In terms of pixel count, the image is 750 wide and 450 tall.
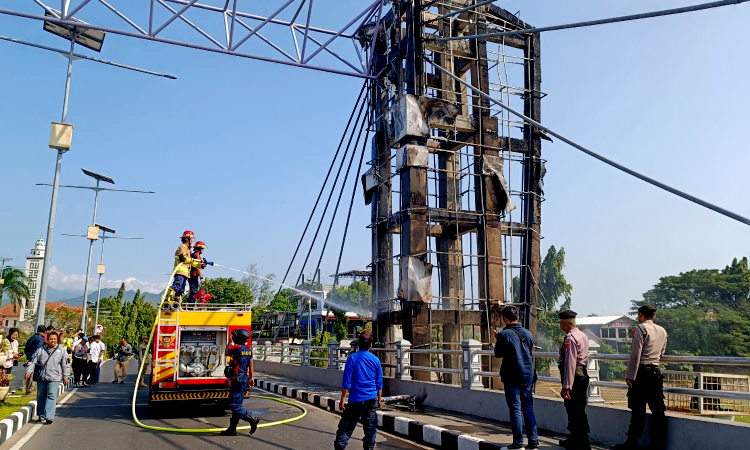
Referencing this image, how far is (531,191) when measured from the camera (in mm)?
15492

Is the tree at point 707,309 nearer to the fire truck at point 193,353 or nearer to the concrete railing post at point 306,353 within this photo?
the concrete railing post at point 306,353

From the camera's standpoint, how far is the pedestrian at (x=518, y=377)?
6574 mm

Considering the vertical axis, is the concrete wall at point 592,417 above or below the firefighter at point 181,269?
below

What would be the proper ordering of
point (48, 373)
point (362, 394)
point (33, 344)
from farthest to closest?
point (33, 344) < point (48, 373) < point (362, 394)

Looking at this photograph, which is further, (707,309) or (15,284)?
(15,284)

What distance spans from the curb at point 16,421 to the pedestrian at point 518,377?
22.8 feet

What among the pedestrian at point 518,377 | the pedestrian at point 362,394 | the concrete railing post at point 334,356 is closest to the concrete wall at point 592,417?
the pedestrian at point 518,377

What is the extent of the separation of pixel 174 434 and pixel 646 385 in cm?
669

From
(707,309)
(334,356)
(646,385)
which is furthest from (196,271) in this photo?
(707,309)

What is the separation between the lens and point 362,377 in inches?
254

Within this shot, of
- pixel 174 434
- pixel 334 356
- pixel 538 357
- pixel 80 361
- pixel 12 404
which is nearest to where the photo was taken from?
pixel 174 434

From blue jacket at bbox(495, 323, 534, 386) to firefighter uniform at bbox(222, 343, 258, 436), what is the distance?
4.01 m

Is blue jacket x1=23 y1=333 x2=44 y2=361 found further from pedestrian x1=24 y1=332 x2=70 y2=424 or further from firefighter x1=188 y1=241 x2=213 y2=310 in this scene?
firefighter x1=188 y1=241 x2=213 y2=310

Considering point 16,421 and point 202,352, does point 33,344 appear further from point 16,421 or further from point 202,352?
point 202,352
